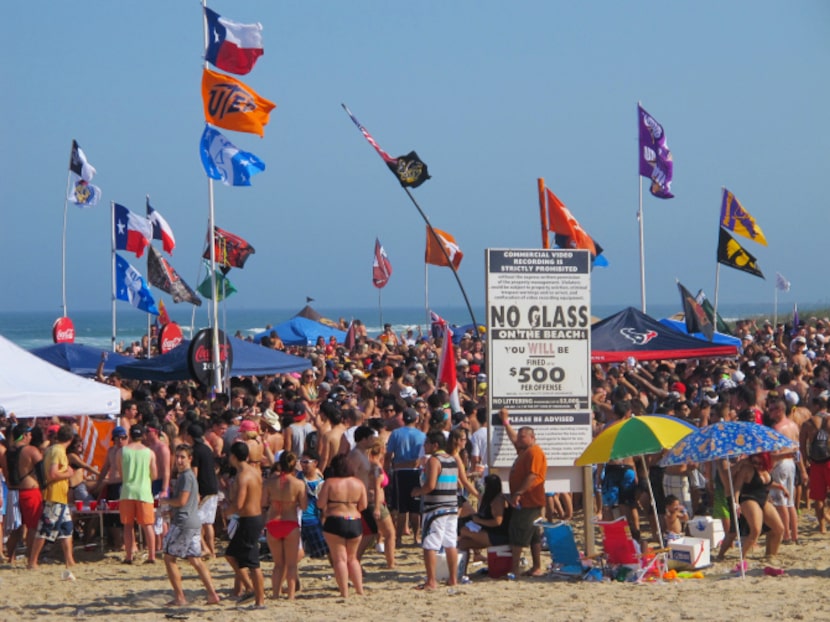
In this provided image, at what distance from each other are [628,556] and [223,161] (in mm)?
9061

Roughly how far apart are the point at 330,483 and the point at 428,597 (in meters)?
1.28

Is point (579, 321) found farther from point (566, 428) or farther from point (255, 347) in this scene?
point (255, 347)

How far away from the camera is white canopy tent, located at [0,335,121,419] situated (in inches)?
486

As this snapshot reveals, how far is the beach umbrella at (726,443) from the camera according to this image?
9109 millimetres

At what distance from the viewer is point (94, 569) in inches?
443

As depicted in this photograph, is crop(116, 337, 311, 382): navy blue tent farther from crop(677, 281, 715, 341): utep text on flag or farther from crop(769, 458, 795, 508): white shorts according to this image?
crop(769, 458, 795, 508): white shorts

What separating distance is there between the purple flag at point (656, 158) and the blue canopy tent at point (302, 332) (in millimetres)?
9975

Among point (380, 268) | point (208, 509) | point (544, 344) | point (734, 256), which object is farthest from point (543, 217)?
point (380, 268)

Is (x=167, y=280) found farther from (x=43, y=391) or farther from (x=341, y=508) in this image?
(x=341, y=508)

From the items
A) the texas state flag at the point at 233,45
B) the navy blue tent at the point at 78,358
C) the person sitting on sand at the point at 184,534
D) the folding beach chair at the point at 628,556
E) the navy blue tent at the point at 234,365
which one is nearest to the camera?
the person sitting on sand at the point at 184,534

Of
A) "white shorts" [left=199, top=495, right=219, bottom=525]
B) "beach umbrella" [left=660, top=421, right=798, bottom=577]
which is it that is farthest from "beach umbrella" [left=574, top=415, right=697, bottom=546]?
"white shorts" [left=199, top=495, right=219, bottom=525]

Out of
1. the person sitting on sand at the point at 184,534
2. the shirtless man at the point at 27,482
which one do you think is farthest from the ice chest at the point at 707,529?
the shirtless man at the point at 27,482

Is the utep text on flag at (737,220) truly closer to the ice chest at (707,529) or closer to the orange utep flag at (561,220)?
the orange utep flag at (561,220)

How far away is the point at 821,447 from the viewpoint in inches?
464
